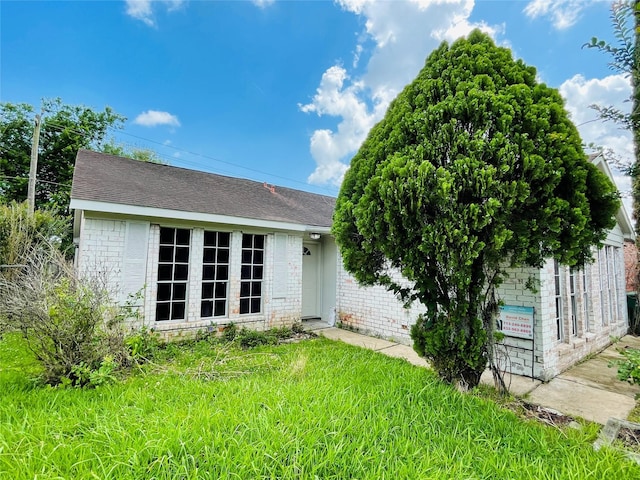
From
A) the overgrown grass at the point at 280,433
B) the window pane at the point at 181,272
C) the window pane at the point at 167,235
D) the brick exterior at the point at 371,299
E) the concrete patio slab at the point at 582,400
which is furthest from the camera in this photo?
the window pane at the point at 181,272

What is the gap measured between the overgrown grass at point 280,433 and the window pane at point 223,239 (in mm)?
3595

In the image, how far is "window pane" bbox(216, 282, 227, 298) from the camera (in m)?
6.88

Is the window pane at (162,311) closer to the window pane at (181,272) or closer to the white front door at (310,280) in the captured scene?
the window pane at (181,272)

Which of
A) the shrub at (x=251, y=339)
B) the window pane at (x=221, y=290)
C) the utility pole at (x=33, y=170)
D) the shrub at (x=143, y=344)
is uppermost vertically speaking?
the utility pole at (x=33, y=170)

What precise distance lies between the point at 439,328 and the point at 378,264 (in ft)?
3.67

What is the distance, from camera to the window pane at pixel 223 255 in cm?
691

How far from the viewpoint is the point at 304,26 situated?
412 inches

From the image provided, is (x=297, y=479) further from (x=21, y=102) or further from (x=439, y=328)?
(x=21, y=102)

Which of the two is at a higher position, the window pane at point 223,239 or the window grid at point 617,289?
the window pane at point 223,239

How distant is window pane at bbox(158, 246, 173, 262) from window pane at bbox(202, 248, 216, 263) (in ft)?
2.21

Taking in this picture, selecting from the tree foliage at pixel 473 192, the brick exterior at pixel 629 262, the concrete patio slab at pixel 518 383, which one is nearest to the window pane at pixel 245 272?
the tree foliage at pixel 473 192

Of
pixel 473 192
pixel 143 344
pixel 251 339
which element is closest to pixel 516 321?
pixel 473 192

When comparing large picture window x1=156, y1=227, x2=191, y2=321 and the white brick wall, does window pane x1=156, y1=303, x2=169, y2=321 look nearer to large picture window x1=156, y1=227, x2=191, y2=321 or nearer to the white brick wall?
large picture window x1=156, y1=227, x2=191, y2=321

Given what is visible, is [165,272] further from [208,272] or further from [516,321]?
[516,321]
